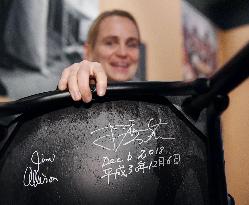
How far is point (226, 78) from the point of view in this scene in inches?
9.9

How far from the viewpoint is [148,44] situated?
1819 mm

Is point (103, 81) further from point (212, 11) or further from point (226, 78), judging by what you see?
point (212, 11)

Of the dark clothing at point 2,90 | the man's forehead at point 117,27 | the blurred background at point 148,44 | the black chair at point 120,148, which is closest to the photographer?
the black chair at point 120,148

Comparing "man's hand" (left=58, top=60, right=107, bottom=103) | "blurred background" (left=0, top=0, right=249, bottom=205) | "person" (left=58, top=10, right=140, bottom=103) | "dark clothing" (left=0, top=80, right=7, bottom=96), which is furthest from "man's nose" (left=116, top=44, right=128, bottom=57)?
"man's hand" (left=58, top=60, right=107, bottom=103)

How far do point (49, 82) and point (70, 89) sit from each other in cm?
92

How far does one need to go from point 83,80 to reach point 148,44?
149 cm

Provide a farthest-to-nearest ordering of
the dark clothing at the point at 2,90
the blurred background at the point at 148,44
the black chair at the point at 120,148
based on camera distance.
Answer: the dark clothing at the point at 2,90, the blurred background at the point at 148,44, the black chair at the point at 120,148
